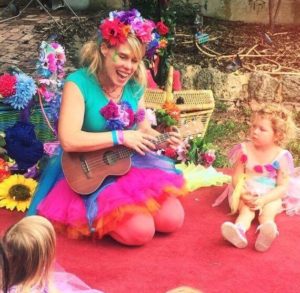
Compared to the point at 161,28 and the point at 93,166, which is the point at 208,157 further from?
the point at 93,166

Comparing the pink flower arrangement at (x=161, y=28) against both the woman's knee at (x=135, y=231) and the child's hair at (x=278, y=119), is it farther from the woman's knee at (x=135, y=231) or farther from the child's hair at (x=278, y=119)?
the woman's knee at (x=135, y=231)

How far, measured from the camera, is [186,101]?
177 inches

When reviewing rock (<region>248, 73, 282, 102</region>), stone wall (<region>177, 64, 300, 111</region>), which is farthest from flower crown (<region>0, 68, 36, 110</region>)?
rock (<region>248, 73, 282, 102</region>)

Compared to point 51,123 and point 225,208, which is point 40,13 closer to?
point 51,123

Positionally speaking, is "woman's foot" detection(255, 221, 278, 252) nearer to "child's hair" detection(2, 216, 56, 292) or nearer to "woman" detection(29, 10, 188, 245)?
"woman" detection(29, 10, 188, 245)

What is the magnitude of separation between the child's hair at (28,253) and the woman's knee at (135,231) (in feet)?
3.09

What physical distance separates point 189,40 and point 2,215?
358 cm

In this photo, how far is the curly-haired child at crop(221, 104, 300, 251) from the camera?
10.8 ft

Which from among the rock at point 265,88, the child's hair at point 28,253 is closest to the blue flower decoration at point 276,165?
the child's hair at point 28,253

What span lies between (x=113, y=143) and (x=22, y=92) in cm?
91

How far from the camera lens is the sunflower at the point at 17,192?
3.50 metres

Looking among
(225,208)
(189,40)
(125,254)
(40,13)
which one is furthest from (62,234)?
(40,13)

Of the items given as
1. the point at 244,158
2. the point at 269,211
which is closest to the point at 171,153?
the point at 244,158

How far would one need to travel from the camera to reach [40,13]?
789cm
